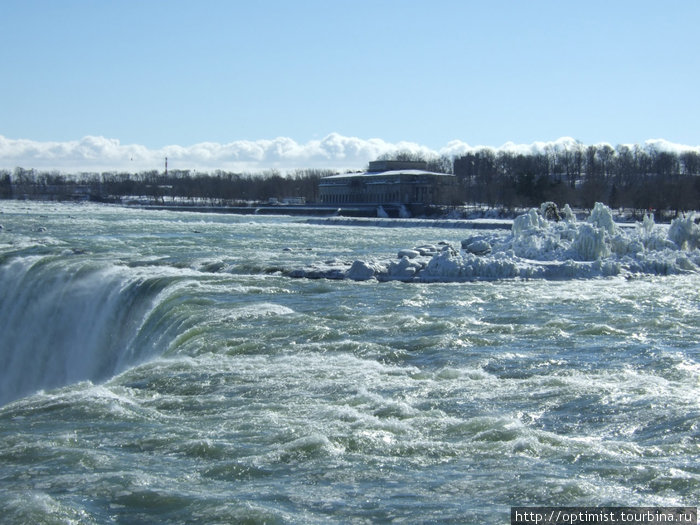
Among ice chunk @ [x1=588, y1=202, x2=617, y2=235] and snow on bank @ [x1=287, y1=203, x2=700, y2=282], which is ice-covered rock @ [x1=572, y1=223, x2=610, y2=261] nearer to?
snow on bank @ [x1=287, y1=203, x2=700, y2=282]

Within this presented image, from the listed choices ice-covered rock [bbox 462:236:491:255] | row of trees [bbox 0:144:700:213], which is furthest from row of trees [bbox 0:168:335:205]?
ice-covered rock [bbox 462:236:491:255]

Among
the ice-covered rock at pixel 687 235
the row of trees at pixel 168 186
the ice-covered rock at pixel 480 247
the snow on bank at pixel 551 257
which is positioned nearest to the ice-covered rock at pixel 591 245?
the snow on bank at pixel 551 257

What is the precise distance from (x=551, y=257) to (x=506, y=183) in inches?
2448

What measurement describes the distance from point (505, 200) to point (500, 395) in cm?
7051

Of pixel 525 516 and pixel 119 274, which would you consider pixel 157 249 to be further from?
pixel 525 516

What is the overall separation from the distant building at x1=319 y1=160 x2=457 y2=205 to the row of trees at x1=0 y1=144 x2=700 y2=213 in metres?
3.11

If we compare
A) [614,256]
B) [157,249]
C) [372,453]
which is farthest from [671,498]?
[157,249]

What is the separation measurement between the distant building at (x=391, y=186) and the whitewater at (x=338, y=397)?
240 feet

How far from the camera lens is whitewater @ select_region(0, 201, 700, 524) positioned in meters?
6.62

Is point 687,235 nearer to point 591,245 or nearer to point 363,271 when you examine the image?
point 591,245

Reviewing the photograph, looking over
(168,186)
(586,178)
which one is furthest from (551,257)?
(168,186)

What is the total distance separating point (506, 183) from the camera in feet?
279

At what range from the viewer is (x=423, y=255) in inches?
1044

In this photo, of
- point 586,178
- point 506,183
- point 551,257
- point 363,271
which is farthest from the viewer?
point 586,178
